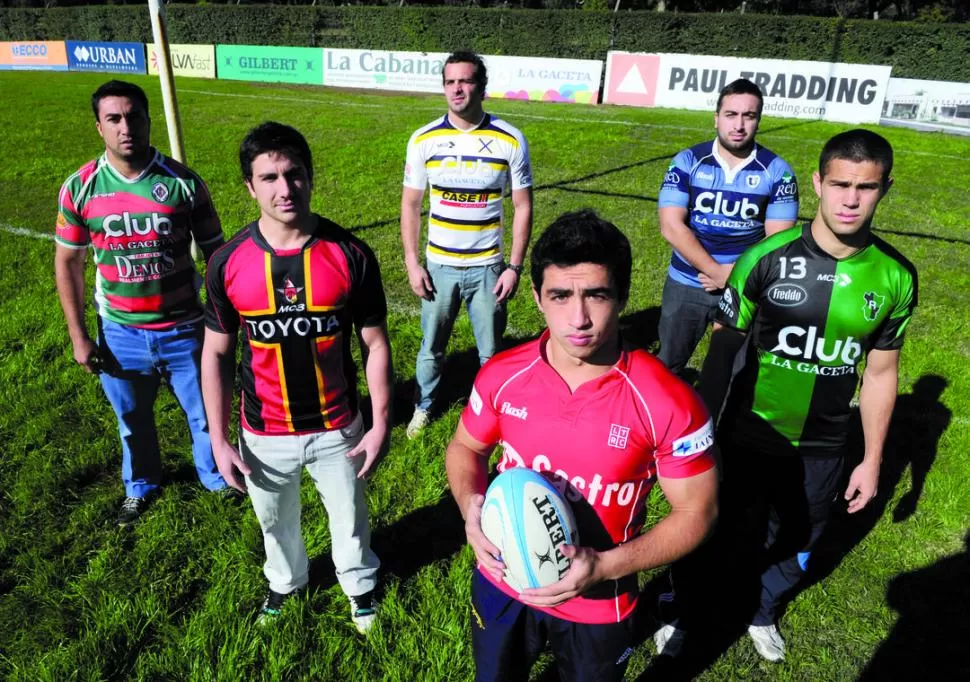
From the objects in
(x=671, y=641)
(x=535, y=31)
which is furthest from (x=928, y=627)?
(x=535, y=31)

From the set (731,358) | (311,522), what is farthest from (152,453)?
(731,358)

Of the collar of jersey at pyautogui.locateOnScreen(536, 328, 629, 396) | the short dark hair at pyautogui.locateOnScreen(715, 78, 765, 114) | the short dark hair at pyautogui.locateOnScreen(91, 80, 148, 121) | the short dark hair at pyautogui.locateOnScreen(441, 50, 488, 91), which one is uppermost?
the short dark hair at pyautogui.locateOnScreen(441, 50, 488, 91)

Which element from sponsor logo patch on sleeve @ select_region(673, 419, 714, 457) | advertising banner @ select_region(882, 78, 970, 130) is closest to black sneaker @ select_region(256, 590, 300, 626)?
sponsor logo patch on sleeve @ select_region(673, 419, 714, 457)

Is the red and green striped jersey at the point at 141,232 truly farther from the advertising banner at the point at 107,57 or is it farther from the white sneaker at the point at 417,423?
the advertising banner at the point at 107,57

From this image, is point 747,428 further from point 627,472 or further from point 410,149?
point 410,149

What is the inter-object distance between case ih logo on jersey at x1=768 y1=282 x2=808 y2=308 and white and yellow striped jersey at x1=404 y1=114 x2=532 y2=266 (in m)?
2.28

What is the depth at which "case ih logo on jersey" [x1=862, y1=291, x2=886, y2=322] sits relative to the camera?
9.09 feet

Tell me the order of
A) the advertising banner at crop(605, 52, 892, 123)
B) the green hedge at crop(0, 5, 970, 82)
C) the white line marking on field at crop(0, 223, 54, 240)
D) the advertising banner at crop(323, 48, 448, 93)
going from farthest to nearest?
the advertising banner at crop(323, 48, 448, 93) → the green hedge at crop(0, 5, 970, 82) → the advertising banner at crop(605, 52, 892, 123) → the white line marking on field at crop(0, 223, 54, 240)

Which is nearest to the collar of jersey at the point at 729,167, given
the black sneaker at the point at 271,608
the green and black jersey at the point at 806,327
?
the green and black jersey at the point at 806,327

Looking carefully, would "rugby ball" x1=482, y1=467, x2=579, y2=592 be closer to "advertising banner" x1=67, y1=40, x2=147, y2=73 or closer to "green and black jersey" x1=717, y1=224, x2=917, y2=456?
"green and black jersey" x1=717, y1=224, x2=917, y2=456

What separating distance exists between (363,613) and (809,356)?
8.68ft

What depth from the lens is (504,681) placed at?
7.95ft

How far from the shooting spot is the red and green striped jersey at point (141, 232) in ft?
12.1

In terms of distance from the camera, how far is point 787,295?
289 centimetres
